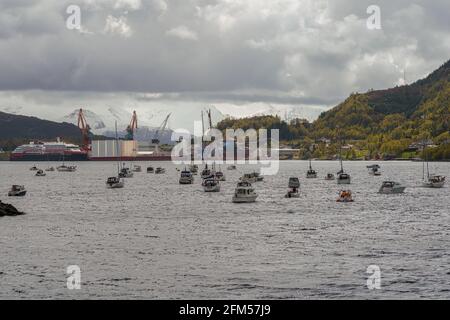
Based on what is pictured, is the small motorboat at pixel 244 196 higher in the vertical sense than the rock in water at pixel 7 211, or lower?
higher

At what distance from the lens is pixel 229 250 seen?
88.2m

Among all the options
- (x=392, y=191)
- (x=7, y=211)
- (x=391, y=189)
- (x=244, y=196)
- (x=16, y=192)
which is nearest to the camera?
(x=7, y=211)

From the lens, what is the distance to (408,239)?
3794 inches

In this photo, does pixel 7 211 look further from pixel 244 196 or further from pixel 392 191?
pixel 392 191

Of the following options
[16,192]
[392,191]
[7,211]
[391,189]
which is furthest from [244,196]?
[16,192]

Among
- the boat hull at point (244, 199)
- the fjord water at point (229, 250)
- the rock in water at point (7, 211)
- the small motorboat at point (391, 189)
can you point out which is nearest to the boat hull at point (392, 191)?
the small motorboat at point (391, 189)

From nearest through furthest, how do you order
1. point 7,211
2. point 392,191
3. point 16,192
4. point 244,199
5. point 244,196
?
point 7,211
point 244,196
point 244,199
point 392,191
point 16,192

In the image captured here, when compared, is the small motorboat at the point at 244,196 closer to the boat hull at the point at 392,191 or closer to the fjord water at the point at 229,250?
the fjord water at the point at 229,250

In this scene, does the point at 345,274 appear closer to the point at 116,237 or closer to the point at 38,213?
the point at 116,237

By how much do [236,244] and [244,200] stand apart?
206ft

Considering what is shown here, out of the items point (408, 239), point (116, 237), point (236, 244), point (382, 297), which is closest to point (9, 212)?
point (116, 237)

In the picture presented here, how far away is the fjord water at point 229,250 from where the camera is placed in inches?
2596
